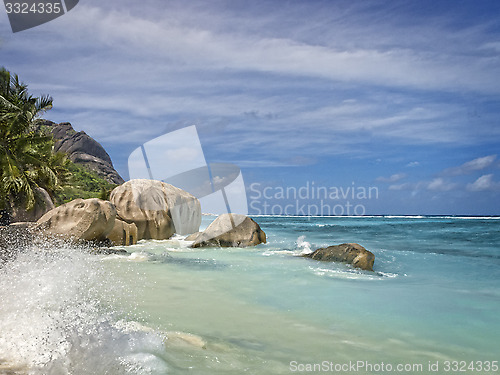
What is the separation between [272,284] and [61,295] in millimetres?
3648

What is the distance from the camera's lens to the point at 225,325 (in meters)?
4.52

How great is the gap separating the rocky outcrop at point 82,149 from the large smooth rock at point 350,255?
58922 millimetres

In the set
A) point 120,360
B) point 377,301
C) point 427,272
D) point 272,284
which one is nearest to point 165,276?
point 272,284

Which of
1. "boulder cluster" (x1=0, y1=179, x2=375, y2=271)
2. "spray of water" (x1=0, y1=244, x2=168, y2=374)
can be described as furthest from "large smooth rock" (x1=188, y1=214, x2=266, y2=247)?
"spray of water" (x1=0, y1=244, x2=168, y2=374)

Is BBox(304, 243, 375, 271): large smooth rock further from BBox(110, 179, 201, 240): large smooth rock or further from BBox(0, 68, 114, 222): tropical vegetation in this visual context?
BBox(0, 68, 114, 222): tropical vegetation

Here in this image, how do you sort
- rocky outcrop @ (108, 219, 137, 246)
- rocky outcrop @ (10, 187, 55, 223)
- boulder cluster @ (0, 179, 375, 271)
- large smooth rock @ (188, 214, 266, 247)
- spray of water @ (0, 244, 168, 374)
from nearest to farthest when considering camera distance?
spray of water @ (0, 244, 168, 374), boulder cluster @ (0, 179, 375, 271), rocky outcrop @ (108, 219, 137, 246), large smooth rock @ (188, 214, 266, 247), rocky outcrop @ (10, 187, 55, 223)

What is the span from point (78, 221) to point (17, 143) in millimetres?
6894

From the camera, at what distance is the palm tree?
14.7m

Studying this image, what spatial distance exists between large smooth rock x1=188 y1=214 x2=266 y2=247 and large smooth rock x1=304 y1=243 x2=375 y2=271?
4400 mm

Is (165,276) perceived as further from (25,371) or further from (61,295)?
(25,371)

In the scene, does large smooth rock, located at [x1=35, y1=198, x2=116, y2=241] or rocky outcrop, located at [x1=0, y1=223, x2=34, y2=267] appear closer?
rocky outcrop, located at [x1=0, y1=223, x2=34, y2=267]

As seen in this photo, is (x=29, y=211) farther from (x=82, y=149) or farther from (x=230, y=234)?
(x=82, y=149)

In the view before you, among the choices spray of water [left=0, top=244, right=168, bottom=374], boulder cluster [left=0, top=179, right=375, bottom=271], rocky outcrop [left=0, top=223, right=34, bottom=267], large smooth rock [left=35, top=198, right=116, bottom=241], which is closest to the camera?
spray of water [left=0, top=244, right=168, bottom=374]

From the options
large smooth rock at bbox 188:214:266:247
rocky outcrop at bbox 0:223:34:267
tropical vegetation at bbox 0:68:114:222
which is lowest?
large smooth rock at bbox 188:214:266:247
